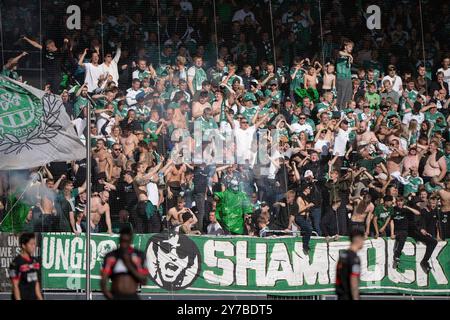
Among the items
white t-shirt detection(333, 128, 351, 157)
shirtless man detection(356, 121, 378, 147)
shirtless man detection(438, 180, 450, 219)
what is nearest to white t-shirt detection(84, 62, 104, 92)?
white t-shirt detection(333, 128, 351, 157)

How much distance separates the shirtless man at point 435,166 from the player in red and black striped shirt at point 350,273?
10732 millimetres

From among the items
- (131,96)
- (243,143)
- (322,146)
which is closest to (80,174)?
(131,96)

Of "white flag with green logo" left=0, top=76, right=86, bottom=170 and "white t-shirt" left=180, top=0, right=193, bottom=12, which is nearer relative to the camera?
"white flag with green logo" left=0, top=76, right=86, bottom=170

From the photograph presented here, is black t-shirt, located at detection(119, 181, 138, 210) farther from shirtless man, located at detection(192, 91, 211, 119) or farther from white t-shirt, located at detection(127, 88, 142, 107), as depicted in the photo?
shirtless man, located at detection(192, 91, 211, 119)

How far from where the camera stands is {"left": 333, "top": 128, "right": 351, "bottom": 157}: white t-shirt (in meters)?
22.3

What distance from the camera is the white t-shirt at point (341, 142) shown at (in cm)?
2231

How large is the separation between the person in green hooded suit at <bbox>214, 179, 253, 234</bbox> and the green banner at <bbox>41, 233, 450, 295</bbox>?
1.04ft

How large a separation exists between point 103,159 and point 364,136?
16.6 ft

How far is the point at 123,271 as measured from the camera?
38.1 ft

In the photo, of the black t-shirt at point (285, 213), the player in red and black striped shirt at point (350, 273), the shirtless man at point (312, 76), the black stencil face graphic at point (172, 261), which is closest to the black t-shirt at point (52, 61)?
the black stencil face graphic at point (172, 261)

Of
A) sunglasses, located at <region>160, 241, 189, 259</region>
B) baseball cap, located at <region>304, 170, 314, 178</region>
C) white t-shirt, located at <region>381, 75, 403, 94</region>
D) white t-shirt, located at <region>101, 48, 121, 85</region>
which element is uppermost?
white t-shirt, located at <region>101, 48, 121, 85</region>

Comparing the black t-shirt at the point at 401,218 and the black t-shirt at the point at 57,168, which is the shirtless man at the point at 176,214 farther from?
the black t-shirt at the point at 401,218
